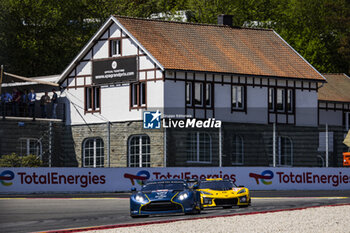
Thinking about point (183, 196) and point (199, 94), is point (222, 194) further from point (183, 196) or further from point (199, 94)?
point (199, 94)

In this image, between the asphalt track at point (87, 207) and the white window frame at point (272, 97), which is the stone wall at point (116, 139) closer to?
the white window frame at point (272, 97)

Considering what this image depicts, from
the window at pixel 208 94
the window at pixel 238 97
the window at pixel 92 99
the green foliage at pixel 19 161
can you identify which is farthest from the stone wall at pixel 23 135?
the window at pixel 238 97

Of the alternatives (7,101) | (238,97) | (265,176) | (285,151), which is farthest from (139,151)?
(265,176)

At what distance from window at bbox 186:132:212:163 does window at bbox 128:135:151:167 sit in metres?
2.51

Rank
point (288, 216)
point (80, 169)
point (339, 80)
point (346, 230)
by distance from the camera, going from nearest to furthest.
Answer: point (346, 230), point (288, 216), point (80, 169), point (339, 80)

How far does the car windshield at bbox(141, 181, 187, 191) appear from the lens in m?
29.9

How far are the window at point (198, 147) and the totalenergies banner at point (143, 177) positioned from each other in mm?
5012

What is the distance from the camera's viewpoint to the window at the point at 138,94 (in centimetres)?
5547

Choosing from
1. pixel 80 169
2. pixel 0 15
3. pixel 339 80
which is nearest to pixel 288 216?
pixel 0 15

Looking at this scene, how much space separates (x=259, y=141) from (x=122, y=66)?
9.34 m

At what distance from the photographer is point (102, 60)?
2286 inches

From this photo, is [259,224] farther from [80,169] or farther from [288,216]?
[80,169]

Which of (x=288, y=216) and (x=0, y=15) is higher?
(x=0, y=15)

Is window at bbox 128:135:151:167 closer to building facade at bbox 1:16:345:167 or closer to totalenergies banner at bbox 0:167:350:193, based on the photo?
building facade at bbox 1:16:345:167
